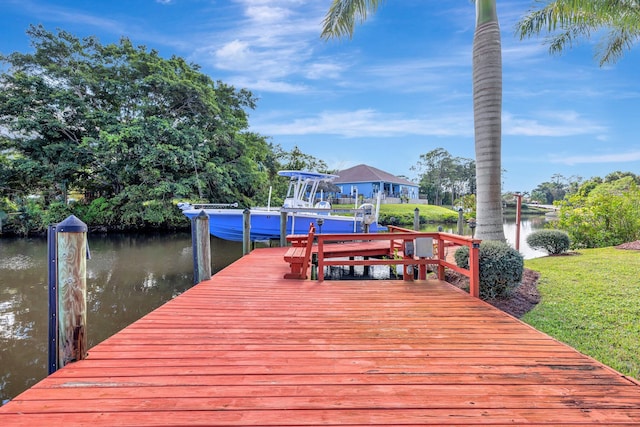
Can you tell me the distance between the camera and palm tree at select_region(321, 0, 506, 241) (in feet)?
19.1

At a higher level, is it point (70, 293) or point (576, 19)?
point (576, 19)

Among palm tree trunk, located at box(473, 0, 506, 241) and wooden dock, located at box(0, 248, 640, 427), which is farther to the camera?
palm tree trunk, located at box(473, 0, 506, 241)

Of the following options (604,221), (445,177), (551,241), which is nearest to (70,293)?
(551,241)

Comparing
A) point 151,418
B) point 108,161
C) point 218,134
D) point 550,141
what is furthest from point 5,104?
point 550,141

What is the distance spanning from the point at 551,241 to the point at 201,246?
982cm

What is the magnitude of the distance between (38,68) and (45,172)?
633 centimetres

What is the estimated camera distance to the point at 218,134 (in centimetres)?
2084

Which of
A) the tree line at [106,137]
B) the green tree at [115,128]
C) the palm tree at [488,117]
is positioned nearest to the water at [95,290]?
the tree line at [106,137]

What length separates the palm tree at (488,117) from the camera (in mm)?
5828

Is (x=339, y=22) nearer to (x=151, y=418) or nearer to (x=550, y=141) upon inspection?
(x=151, y=418)

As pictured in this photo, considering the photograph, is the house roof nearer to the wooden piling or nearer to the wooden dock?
the wooden dock

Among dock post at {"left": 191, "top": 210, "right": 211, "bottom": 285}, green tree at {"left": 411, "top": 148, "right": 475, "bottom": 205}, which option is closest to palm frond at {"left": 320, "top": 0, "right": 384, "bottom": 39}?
dock post at {"left": 191, "top": 210, "right": 211, "bottom": 285}

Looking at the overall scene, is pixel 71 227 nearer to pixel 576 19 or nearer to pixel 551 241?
pixel 576 19

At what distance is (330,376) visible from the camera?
88.0 inches
